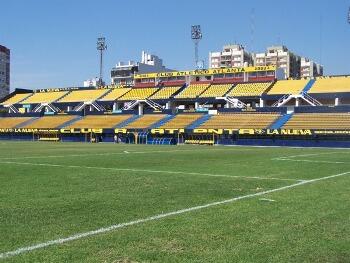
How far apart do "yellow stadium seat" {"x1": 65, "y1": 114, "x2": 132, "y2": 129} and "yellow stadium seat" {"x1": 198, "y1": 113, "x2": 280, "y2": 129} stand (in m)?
16.4

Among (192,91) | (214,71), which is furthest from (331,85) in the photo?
(192,91)

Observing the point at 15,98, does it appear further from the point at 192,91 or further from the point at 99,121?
the point at 192,91

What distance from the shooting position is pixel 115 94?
97.1 meters

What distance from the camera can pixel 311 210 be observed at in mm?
9930

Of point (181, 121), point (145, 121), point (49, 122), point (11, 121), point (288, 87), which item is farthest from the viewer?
point (11, 121)

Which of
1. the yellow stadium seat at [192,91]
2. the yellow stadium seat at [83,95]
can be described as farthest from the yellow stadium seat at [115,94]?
the yellow stadium seat at [192,91]

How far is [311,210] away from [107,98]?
87463mm

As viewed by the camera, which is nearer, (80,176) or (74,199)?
(74,199)

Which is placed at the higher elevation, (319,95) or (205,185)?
(319,95)

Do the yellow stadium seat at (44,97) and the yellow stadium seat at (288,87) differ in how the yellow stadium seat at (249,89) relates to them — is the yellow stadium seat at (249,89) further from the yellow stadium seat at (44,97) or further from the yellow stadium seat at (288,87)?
the yellow stadium seat at (44,97)

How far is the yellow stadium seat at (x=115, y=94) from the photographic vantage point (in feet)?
312

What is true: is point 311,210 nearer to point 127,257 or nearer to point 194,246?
point 194,246

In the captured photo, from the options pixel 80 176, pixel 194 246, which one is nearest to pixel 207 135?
pixel 80 176

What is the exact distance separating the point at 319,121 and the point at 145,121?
26914mm
